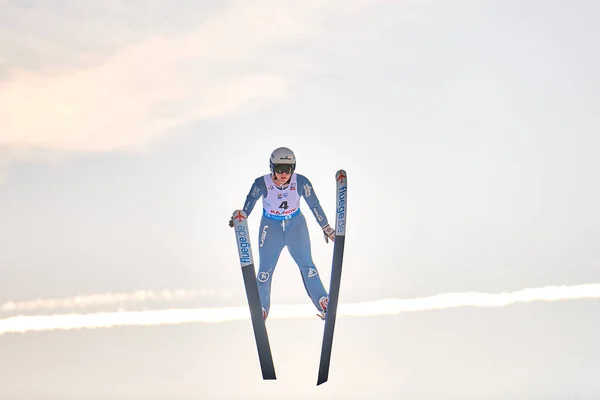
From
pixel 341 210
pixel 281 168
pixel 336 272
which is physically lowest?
pixel 336 272

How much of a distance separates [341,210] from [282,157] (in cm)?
236

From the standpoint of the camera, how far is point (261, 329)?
24031 millimetres

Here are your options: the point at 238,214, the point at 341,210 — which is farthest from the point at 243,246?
the point at 341,210

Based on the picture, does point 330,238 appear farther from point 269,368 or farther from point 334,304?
point 269,368

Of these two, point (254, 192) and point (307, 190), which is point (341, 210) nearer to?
point (307, 190)

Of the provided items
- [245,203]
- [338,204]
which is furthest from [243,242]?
[338,204]

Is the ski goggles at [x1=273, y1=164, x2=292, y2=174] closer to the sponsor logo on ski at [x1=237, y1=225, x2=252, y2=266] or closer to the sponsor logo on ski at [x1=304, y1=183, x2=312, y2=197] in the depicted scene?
the sponsor logo on ski at [x1=304, y1=183, x2=312, y2=197]

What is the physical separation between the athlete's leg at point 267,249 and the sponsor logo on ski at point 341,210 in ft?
5.49

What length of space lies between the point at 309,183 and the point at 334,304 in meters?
3.47

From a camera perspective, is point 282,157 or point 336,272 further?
point 336,272

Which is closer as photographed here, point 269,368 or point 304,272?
point 269,368

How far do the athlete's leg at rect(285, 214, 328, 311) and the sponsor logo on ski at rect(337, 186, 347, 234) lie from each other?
99 centimetres

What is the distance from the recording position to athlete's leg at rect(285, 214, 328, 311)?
82.7ft

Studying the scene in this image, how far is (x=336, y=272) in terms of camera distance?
24672 mm
